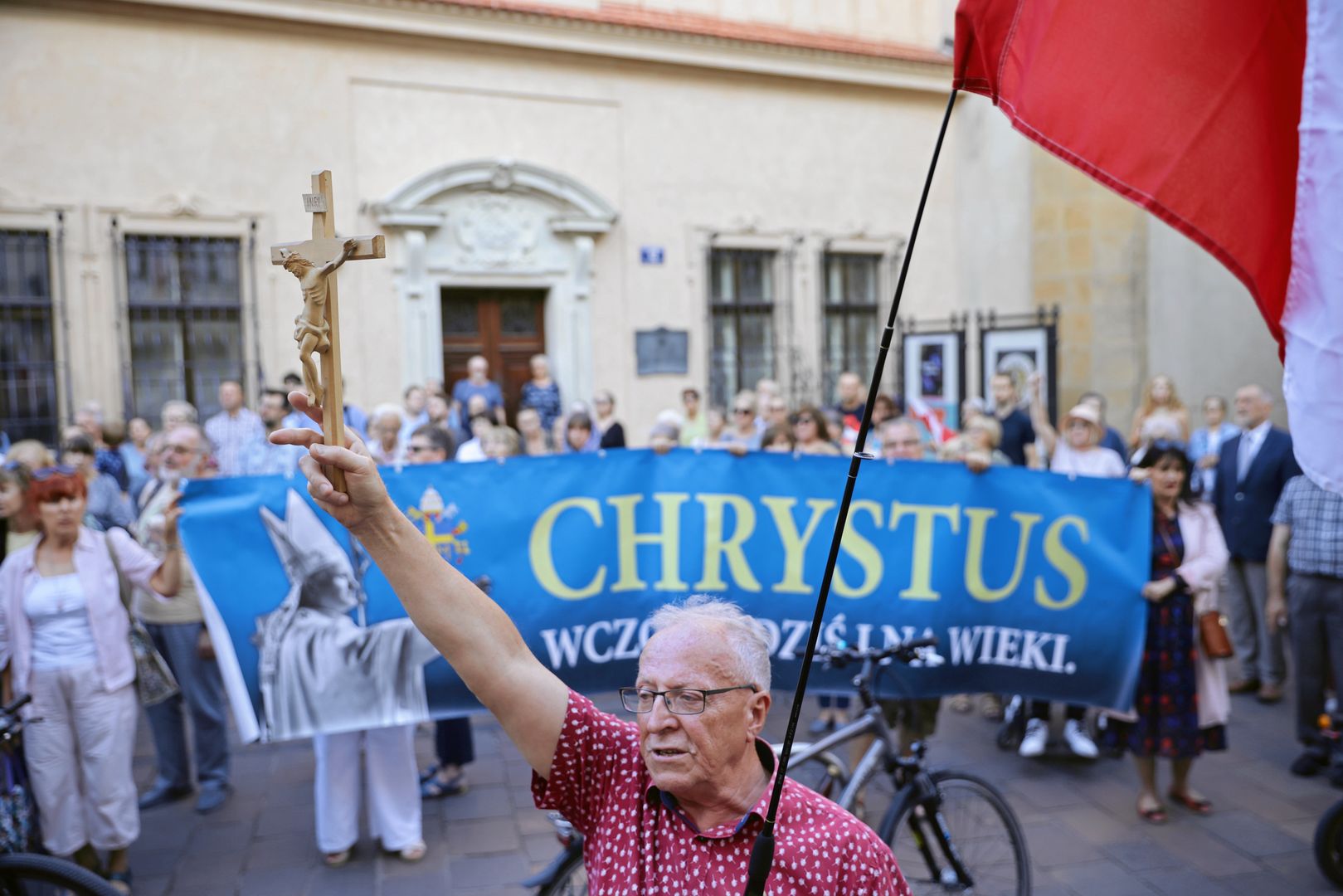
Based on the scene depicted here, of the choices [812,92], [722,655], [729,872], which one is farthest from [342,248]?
[812,92]

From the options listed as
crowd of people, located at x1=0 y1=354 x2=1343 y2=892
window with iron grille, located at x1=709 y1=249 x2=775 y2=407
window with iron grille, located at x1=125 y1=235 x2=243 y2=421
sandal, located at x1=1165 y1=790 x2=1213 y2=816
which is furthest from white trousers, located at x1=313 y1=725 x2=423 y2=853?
window with iron grille, located at x1=709 y1=249 x2=775 y2=407

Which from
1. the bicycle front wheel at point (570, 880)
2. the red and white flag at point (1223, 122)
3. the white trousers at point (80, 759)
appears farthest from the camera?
the white trousers at point (80, 759)

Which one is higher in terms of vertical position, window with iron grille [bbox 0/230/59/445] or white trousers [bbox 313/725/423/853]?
window with iron grille [bbox 0/230/59/445]

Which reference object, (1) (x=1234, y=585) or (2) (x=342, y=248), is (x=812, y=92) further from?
(2) (x=342, y=248)

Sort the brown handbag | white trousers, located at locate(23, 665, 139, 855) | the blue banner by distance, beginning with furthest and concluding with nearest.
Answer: the brown handbag
the blue banner
white trousers, located at locate(23, 665, 139, 855)

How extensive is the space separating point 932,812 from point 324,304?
10.1 feet

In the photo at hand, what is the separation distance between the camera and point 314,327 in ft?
5.74

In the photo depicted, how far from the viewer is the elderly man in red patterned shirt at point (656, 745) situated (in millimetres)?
1823

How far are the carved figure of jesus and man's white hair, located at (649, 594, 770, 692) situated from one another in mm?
784

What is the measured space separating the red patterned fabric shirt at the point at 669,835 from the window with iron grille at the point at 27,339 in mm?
12235

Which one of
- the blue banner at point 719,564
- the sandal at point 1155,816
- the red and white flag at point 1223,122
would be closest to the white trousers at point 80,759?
the blue banner at point 719,564

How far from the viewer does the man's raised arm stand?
69.0 inches

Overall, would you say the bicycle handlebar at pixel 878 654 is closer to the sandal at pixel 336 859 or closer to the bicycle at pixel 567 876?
the bicycle at pixel 567 876

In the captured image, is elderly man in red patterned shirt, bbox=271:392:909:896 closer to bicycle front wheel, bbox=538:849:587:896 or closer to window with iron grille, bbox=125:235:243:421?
bicycle front wheel, bbox=538:849:587:896
